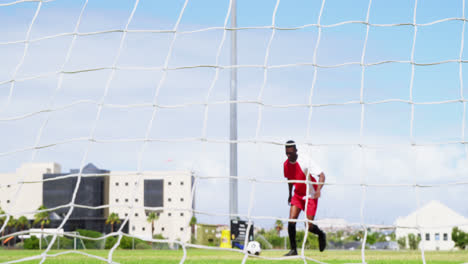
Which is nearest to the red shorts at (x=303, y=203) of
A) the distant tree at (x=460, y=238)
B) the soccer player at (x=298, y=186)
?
the soccer player at (x=298, y=186)

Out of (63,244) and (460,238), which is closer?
(63,244)

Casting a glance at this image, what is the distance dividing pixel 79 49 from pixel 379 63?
9.17ft

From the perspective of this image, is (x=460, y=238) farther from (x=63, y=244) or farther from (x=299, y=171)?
(x=299, y=171)

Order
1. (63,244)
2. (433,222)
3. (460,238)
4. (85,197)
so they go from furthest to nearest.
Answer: (85,197)
(460,238)
(433,222)
(63,244)

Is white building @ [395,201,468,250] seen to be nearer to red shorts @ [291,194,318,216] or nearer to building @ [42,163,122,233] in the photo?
red shorts @ [291,194,318,216]

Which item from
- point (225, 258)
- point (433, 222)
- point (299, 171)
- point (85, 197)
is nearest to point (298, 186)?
point (299, 171)

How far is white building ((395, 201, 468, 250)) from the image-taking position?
5.19 meters

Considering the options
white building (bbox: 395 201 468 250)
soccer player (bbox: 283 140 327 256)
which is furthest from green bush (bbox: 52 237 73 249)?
soccer player (bbox: 283 140 327 256)

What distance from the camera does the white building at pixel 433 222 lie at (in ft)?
17.0

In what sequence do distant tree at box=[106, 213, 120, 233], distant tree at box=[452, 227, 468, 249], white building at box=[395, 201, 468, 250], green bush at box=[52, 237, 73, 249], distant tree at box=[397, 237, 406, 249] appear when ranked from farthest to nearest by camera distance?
distant tree at box=[106, 213, 120, 233], distant tree at box=[452, 227, 468, 249], distant tree at box=[397, 237, 406, 249], green bush at box=[52, 237, 73, 249], white building at box=[395, 201, 468, 250]

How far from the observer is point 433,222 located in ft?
140

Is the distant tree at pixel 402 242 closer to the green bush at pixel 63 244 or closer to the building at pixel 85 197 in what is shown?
the green bush at pixel 63 244

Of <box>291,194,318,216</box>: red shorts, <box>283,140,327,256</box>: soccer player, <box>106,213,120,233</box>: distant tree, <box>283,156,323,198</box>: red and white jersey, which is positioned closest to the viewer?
<box>283,140,327,256</box>: soccer player

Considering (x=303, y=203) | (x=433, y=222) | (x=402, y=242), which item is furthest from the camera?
(x=402, y=242)
